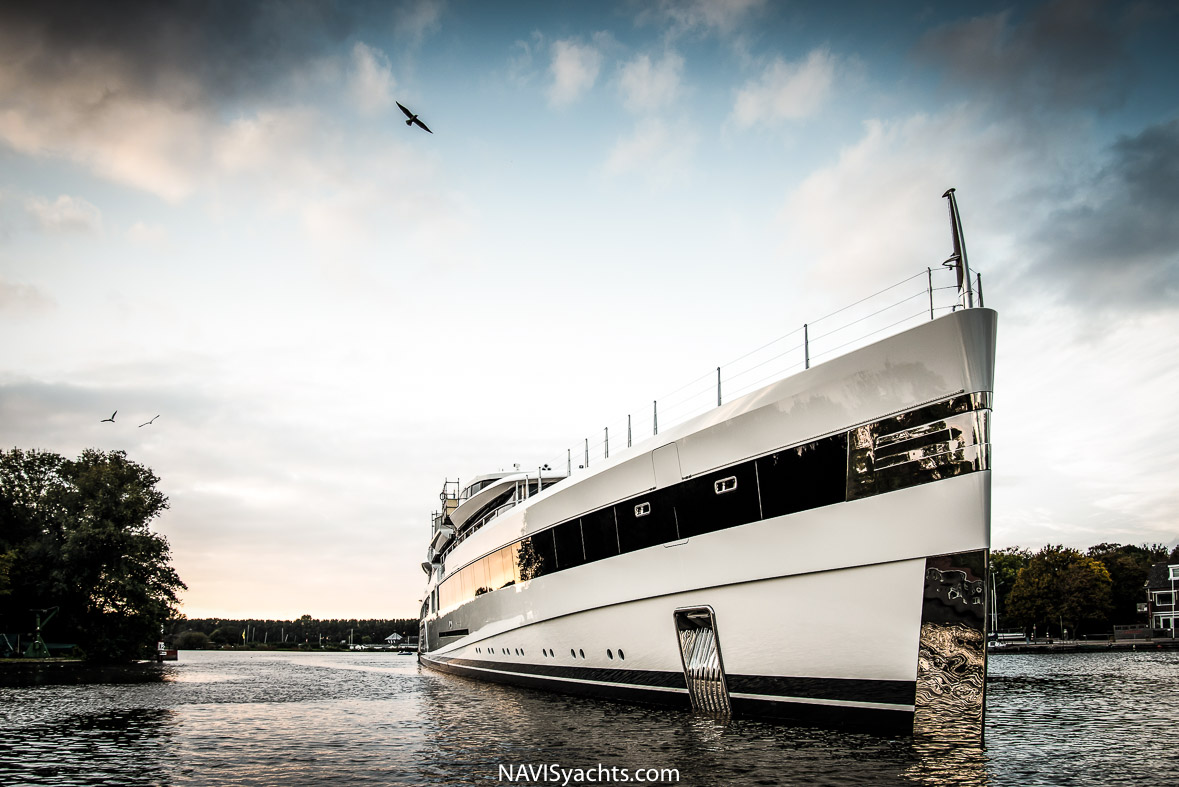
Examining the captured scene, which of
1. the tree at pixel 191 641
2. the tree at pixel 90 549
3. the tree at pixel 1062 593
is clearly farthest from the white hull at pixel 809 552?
the tree at pixel 191 641

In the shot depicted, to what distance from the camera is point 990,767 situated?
7859 mm

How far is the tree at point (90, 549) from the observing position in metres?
41.1

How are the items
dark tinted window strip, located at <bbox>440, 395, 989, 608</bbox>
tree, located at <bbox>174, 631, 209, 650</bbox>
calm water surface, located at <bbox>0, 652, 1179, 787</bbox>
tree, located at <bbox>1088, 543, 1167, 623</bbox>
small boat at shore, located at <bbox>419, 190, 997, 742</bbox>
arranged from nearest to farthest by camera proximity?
calm water surface, located at <bbox>0, 652, 1179, 787</bbox> → small boat at shore, located at <bbox>419, 190, 997, 742</bbox> → dark tinted window strip, located at <bbox>440, 395, 989, 608</bbox> → tree, located at <bbox>1088, 543, 1167, 623</bbox> → tree, located at <bbox>174, 631, 209, 650</bbox>

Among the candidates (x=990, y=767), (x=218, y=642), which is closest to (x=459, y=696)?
(x=990, y=767)

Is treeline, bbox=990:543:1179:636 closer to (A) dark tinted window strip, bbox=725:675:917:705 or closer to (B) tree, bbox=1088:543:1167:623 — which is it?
(B) tree, bbox=1088:543:1167:623

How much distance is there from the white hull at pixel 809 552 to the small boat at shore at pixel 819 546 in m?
0.02

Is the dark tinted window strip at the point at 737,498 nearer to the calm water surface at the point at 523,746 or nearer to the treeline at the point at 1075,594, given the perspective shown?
the calm water surface at the point at 523,746

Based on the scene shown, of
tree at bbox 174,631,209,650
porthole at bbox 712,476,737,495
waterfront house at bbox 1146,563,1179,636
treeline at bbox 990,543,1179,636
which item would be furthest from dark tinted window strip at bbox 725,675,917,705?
tree at bbox 174,631,209,650
